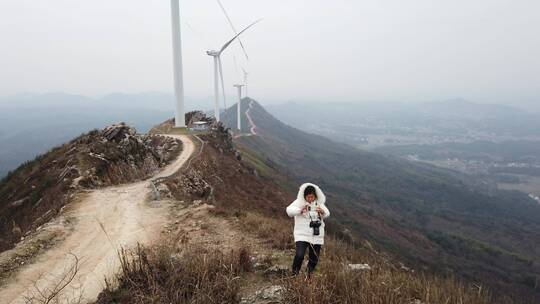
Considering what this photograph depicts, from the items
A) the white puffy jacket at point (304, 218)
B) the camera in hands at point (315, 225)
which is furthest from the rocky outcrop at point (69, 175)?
the camera in hands at point (315, 225)

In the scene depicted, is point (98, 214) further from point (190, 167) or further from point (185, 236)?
point (190, 167)

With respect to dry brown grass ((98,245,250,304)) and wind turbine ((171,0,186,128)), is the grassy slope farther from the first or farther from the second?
wind turbine ((171,0,186,128))

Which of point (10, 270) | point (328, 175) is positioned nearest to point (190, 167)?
point (10, 270)

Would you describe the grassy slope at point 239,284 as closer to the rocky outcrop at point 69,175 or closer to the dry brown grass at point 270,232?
the dry brown grass at point 270,232

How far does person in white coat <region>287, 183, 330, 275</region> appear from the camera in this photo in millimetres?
9508

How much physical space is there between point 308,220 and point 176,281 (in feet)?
11.3

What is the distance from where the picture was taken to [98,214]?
20141mm

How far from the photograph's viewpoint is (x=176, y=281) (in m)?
8.27

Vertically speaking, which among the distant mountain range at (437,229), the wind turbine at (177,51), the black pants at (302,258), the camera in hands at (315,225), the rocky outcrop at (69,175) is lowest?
the distant mountain range at (437,229)

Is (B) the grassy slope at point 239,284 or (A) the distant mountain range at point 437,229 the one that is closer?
(B) the grassy slope at point 239,284

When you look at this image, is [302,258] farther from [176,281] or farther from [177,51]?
[177,51]

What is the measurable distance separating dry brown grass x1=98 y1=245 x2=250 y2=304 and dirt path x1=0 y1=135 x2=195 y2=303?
1114 mm

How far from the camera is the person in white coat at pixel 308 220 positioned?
374 inches

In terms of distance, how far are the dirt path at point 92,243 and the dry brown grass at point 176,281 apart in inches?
43.9
